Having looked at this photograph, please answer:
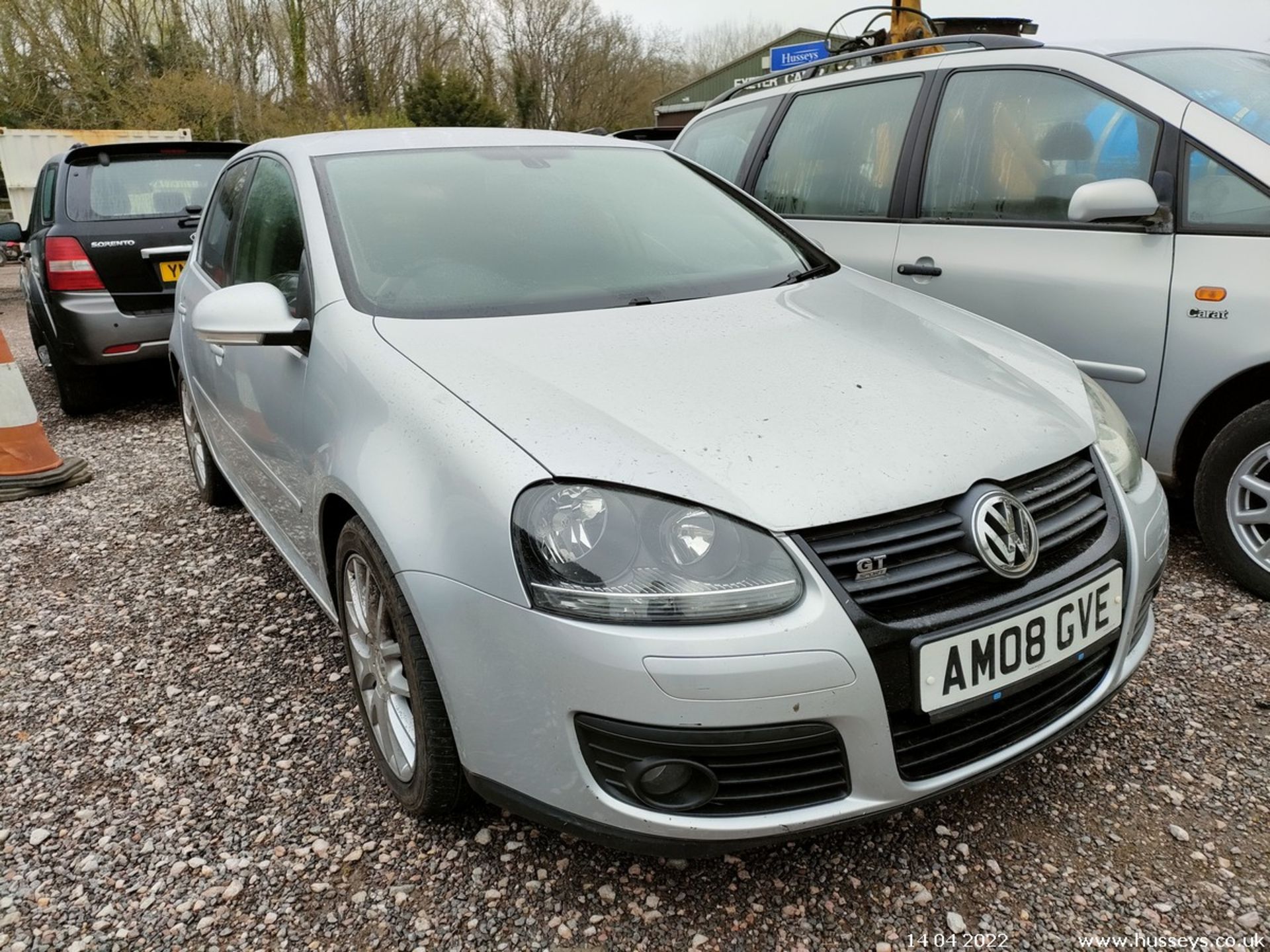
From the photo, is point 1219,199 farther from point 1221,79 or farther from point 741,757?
point 741,757

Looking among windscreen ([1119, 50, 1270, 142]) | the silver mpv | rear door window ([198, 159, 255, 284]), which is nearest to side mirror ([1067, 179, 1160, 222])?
the silver mpv

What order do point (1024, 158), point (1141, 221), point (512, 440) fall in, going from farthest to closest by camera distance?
point (1024, 158) < point (1141, 221) < point (512, 440)

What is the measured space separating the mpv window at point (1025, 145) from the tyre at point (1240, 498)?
33.8 inches

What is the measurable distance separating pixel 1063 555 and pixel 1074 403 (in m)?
0.46

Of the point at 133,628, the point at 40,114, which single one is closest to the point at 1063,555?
the point at 133,628

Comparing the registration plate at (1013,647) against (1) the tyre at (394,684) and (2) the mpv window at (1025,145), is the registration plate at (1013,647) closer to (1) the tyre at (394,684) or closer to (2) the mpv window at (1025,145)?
(1) the tyre at (394,684)

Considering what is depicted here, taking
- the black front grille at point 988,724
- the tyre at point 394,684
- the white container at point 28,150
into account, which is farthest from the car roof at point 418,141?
the white container at point 28,150

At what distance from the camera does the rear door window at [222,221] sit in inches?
129

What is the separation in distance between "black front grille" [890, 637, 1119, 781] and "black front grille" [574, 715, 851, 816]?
0.13 meters

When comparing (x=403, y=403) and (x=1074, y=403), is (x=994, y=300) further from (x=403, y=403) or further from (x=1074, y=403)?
(x=403, y=403)

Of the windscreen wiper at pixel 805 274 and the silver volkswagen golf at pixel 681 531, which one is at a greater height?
the windscreen wiper at pixel 805 274

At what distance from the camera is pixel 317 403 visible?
2.19m

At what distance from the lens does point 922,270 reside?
11.6 feet

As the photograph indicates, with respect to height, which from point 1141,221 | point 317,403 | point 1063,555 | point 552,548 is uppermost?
point 1141,221
